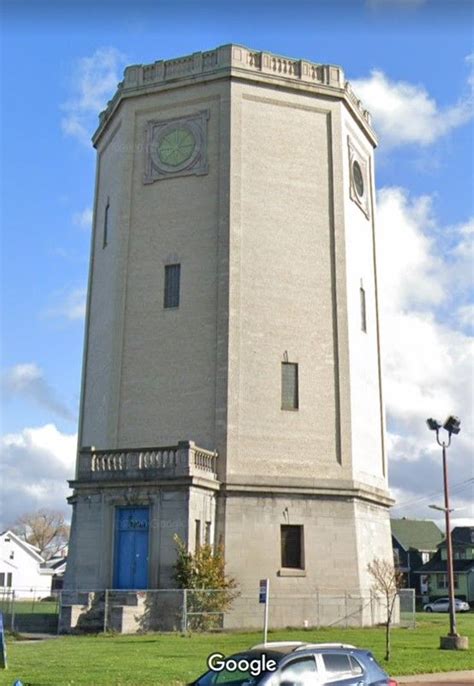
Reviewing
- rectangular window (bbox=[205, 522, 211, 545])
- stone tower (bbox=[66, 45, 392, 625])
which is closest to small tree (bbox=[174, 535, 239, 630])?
stone tower (bbox=[66, 45, 392, 625])

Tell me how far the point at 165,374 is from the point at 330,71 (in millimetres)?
15834

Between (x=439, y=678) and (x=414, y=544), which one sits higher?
(x=414, y=544)

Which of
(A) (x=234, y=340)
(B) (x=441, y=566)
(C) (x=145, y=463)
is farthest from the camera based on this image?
(B) (x=441, y=566)

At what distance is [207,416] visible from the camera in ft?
107

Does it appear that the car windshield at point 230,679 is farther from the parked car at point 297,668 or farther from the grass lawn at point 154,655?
the grass lawn at point 154,655

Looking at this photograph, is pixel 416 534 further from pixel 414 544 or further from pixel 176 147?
pixel 176 147

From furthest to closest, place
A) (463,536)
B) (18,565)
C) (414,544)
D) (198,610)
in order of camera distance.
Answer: (414,544), (463,536), (18,565), (198,610)

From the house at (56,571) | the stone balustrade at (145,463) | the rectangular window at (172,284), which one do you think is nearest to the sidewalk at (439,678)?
the stone balustrade at (145,463)

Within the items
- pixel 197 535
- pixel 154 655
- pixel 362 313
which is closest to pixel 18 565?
pixel 362 313

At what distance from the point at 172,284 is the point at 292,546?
38.2 ft

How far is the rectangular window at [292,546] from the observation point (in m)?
31.4

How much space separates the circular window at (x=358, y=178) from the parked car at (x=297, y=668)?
29794 millimetres

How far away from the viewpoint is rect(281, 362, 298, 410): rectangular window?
3350cm

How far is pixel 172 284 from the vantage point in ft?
115
